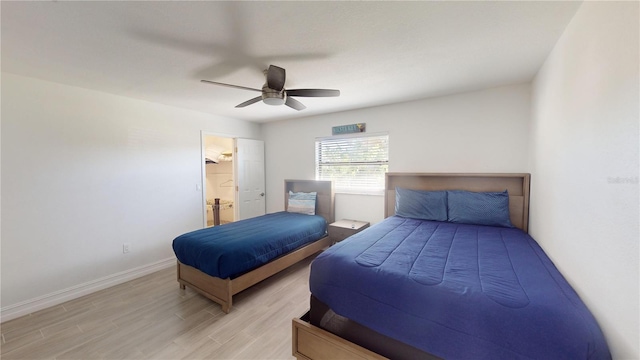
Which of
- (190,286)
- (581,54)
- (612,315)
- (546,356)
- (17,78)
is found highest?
(17,78)

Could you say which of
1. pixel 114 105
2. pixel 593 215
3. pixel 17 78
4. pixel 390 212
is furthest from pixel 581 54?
pixel 17 78

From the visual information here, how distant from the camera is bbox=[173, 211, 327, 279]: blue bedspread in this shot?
2318mm

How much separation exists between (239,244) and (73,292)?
2.10 m

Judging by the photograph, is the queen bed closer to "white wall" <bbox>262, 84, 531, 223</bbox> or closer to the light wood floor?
the light wood floor

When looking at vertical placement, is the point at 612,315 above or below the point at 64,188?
below

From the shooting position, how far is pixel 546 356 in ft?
3.18

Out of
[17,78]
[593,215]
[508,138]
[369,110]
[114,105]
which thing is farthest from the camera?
[369,110]

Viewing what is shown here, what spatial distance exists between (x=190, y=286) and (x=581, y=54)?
3896 millimetres

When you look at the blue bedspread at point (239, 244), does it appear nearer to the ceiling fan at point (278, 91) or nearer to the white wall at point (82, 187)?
the white wall at point (82, 187)

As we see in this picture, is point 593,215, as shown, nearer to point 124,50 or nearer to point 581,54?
point 581,54

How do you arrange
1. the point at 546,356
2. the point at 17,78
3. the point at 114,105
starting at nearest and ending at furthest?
the point at 546,356 < the point at 17,78 < the point at 114,105

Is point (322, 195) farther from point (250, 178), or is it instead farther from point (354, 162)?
point (250, 178)

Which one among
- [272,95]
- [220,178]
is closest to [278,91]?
[272,95]

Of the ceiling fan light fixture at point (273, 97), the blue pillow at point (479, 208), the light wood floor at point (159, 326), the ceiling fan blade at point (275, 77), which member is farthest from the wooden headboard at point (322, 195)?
the ceiling fan blade at point (275, 77)
